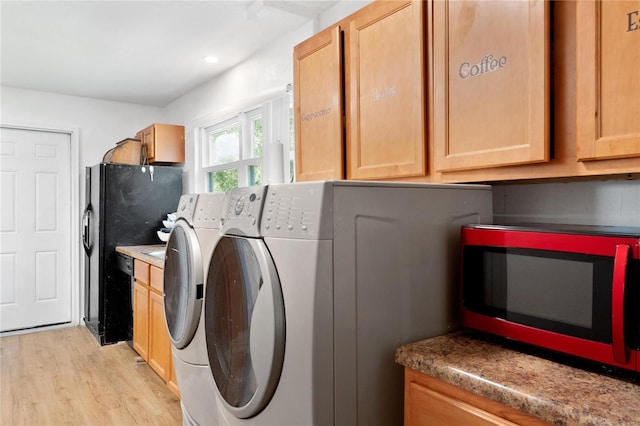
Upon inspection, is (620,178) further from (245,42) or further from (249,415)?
(245,42)

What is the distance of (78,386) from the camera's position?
3.12m

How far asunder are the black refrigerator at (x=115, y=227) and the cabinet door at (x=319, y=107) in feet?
8.48

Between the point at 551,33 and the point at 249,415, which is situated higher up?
the point at 551,33

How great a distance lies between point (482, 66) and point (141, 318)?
10.1 ft

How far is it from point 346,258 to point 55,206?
14.9 feet

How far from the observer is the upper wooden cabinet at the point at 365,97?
5.29 ft

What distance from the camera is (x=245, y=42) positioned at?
10.4 feet

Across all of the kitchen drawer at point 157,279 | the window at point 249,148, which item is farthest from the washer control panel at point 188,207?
the kitchen drawer at point 157,279

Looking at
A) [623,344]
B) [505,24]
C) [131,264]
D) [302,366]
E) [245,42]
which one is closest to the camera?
[623,344]

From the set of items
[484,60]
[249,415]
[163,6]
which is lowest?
[249,415]

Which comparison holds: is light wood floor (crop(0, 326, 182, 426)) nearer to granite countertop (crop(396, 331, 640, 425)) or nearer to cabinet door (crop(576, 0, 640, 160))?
granite countertop (crop(396, 331, 640, 425))

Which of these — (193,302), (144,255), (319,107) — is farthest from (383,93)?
(144,255)

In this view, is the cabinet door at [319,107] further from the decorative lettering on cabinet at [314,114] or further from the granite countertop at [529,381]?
the granite countertop at [529,381]

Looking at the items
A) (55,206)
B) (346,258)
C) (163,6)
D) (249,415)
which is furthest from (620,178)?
(55,206)
